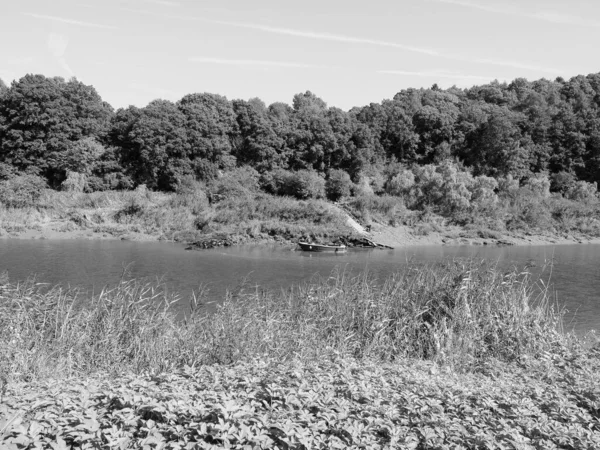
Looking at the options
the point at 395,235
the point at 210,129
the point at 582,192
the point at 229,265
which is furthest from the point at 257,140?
the point at 582,192

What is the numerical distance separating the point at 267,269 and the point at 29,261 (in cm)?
912

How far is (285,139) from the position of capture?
49656mm

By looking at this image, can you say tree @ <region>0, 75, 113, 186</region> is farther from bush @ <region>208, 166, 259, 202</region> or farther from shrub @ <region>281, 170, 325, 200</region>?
shrub @ <region>281, 170, 325, 200</region>

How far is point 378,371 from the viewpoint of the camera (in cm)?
659

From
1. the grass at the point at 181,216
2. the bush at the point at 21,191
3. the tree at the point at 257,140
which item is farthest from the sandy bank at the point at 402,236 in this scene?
the tree at the point at 257,140

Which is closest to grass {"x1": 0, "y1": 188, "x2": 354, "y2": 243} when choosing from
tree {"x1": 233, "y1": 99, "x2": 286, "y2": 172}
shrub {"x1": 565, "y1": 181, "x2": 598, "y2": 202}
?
tree {"x1": 233, "y1": 99, "x2": 286, "y2": 172}

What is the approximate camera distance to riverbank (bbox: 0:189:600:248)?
110ft

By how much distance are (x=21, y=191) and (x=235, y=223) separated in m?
14.4

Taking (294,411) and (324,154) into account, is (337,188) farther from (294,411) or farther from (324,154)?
(294,411)

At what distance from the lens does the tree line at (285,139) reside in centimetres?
4350

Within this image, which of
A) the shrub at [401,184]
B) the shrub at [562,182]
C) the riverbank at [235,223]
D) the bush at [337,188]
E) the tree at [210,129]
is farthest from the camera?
the shrub at [562,182]

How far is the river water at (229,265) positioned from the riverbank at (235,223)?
8.88 feet

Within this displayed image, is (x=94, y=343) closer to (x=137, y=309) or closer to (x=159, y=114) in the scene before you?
(x=137, y=309)

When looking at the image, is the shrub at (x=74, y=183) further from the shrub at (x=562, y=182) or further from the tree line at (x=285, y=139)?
the shrub at (x=562, y=182)
